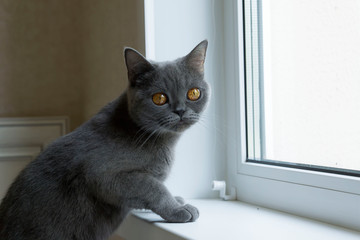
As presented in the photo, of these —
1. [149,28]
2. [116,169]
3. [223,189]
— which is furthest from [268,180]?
[149,28]

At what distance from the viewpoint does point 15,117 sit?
179cm

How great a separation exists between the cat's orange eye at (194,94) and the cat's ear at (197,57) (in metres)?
0.07

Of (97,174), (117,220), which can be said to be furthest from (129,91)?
(117,220)

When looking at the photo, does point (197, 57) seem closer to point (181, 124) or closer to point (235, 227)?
point (181, 124)

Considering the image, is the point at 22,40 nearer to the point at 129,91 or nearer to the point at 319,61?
the point at 129,91

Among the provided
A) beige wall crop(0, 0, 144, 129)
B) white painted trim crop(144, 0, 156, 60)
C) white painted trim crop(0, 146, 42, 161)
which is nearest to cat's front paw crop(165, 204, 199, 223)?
white painted trim crop(144, 0, 156, 60)

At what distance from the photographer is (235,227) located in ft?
3.25

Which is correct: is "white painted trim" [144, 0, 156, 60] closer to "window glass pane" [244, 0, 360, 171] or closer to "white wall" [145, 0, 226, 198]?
"white wall" [145, 0, 226, 198]

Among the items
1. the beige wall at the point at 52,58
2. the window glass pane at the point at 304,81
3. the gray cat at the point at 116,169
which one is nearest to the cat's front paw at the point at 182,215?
the gray cat at the point at 116,169

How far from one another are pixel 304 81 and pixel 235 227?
0.42 metres

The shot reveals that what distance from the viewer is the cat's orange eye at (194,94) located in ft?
3.39

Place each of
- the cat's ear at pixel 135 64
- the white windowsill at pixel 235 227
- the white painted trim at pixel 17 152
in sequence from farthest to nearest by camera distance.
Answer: the white painted trim at pixel 17 152 → the cat's ear at pixel 135 64 → the white windowsill at pixel 235 227

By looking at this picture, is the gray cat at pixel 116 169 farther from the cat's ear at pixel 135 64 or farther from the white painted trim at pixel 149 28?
the white painted trim at pixel 149 28

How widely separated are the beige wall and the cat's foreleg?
2.34 feet
